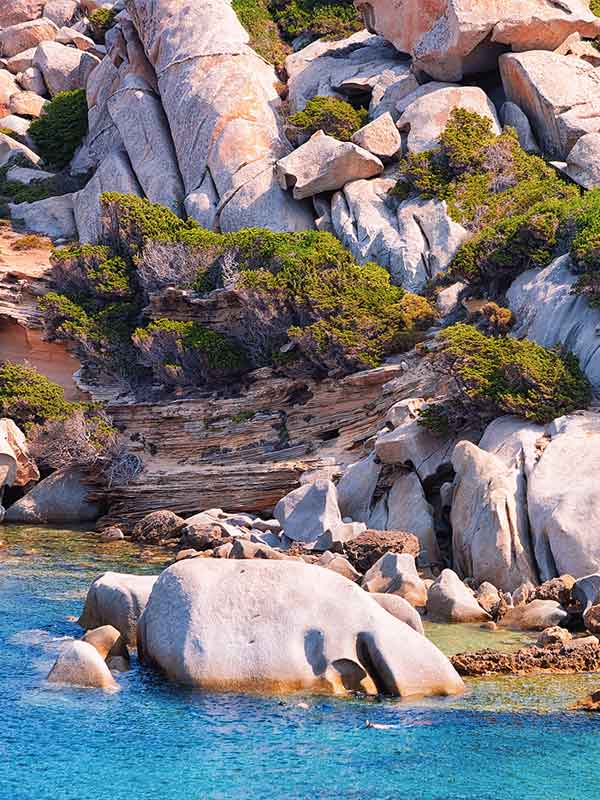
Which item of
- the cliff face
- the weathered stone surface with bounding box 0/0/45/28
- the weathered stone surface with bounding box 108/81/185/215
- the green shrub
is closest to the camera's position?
the cliff face

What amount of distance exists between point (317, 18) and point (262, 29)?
3.22 m

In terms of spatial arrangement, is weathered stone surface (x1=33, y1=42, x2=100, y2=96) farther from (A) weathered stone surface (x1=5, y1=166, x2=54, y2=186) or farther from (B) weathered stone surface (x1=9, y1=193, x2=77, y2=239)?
(B) weathered stone surface (x1=9, y1=193, x2=77, y2=239)

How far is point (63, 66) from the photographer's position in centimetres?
A: 6900

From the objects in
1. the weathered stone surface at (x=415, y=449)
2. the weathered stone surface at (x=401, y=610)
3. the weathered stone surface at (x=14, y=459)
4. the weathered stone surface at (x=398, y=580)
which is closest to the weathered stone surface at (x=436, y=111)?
the weathered stone surface at (x=415, y=449)

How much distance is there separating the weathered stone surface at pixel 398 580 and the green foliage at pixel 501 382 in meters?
6.29

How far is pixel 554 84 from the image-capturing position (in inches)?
1772

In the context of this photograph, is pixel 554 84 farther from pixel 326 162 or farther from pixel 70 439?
pixel 70 439

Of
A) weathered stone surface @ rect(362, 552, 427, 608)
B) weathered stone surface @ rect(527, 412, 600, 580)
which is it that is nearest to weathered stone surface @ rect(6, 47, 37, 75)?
weathered stone surface @ rect(527, 412, 600, 580)

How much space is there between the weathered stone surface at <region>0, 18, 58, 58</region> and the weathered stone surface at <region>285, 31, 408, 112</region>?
84.9 ft

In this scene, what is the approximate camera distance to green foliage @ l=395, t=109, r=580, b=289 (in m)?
35.0

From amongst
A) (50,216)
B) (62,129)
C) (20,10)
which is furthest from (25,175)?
(20,10)

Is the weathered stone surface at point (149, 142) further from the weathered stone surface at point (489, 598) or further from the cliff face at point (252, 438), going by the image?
the weathered stone surface at point (489, 598)

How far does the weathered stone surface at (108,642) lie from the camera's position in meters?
19.3

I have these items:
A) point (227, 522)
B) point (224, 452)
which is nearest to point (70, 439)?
point (224, 452)
